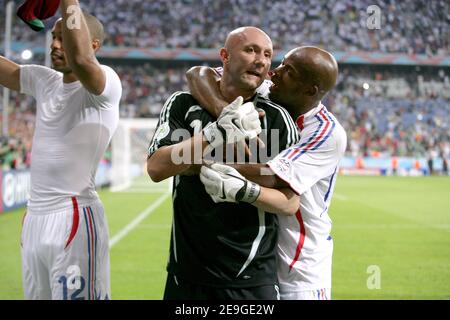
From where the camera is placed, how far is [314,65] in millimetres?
2578

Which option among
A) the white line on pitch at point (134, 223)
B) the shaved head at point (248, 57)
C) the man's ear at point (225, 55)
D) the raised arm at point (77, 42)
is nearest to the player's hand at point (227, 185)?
the shaved head at point (248, 57)

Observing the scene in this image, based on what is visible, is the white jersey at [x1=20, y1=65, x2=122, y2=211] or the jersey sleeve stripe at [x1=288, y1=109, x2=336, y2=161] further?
the white jersey at [x1=20, y1=65, x2=122, y2=211]

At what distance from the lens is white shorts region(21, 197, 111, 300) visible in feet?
8.88

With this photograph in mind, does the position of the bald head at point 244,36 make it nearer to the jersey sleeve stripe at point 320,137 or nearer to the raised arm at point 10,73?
the jersey sleeve stripe at point 320,137

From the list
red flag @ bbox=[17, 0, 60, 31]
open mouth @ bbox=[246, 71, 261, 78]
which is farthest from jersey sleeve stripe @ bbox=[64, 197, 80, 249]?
open mouth @ bbox=[246, 71, 261, 78]

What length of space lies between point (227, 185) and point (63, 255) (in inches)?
40.7

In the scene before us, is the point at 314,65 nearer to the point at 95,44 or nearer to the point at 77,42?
the point at 77,42

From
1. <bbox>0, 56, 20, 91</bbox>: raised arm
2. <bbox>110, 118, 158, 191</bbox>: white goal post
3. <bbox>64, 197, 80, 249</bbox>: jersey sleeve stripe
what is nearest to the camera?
<bbox>64, 197, 80, 249</bbox>: jersey sleeve stripe

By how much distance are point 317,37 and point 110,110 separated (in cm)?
2955

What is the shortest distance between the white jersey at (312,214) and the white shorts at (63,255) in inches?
37.1

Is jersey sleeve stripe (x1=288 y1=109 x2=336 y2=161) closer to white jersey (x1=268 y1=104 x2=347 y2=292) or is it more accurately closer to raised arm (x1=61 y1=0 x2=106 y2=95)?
white jersey (x1=268 y1=104 x2=347 y2=292)

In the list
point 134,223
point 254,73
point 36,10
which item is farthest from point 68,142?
point 134,223

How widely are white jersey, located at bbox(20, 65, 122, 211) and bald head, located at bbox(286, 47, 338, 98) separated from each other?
93 cm
